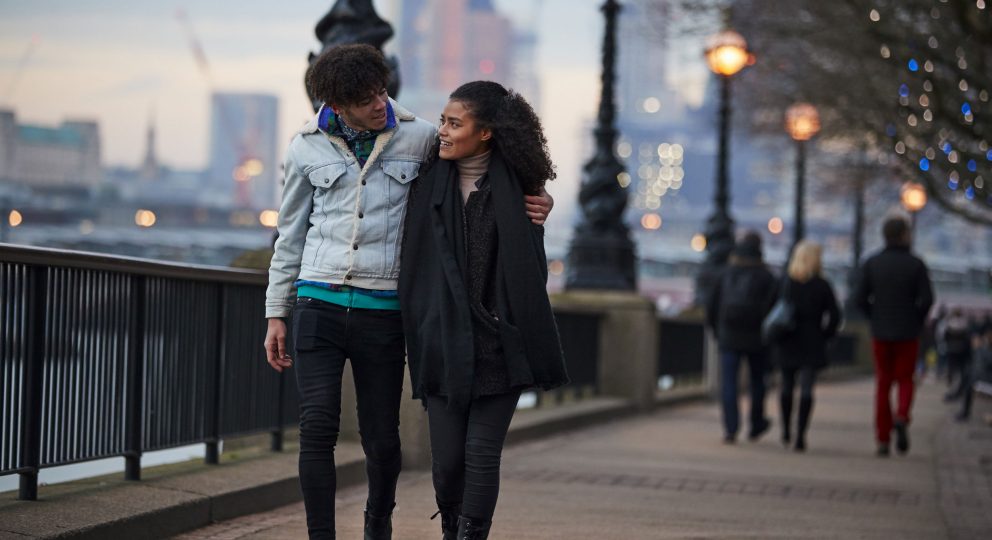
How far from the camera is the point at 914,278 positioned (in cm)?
1243

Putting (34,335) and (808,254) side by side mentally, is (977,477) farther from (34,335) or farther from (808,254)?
(34,335)

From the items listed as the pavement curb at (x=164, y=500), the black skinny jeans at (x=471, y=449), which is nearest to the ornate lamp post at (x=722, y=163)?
the pavement curb at (x=164, y=500)

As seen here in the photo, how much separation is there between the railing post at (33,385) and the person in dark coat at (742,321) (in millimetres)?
7913

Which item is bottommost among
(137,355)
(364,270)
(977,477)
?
(977,477)

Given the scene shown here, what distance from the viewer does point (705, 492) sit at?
9.27m

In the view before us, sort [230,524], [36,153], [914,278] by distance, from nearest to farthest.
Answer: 1. [230,524]
2. [914,278]
3. [36,153]

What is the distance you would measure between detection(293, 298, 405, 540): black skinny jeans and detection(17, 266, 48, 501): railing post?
1391mm

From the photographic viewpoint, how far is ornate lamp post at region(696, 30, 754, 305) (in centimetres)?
2177

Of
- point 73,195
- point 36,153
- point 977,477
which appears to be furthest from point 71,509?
point 36,153

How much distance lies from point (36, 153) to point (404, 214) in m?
144

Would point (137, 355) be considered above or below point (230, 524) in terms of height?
above

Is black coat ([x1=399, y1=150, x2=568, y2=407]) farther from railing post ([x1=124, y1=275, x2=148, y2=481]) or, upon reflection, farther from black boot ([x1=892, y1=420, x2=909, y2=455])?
black boot ([x1=892, y1=420, x2=909, y2=455])

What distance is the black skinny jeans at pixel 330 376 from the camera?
527cm

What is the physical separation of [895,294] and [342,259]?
25.8ft
